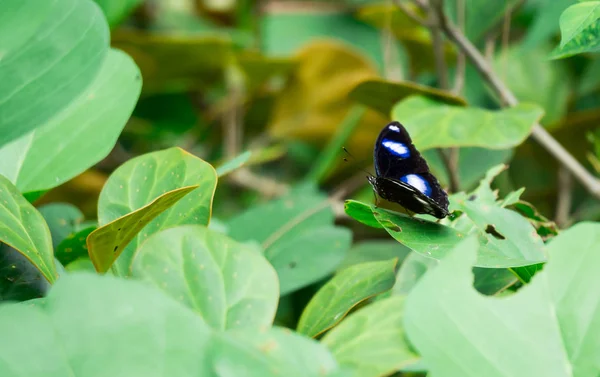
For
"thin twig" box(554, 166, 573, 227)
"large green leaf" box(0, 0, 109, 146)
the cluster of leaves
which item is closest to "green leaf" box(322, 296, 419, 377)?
the cluster of leaves

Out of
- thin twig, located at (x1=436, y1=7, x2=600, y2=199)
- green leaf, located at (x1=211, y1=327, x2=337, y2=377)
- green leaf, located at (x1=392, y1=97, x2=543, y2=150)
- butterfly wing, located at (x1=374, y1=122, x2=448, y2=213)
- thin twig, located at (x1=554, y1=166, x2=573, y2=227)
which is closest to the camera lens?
green leaf, located at (x1=211, y1=327, x2=337, y2=377)

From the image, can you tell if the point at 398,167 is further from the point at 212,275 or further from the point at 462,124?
the point at 212,275

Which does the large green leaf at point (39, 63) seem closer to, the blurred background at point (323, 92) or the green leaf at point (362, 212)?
the green leaf at point (362, 212)

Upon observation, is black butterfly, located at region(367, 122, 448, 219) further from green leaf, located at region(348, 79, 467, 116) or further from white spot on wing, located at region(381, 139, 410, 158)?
green leaf, located at region(348, 79, 467, 116)

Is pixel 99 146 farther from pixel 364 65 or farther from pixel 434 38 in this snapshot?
pixel 364 65

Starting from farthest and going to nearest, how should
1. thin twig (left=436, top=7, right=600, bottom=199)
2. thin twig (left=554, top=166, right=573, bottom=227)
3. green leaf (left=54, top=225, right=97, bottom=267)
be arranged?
thin twig (left=554, top=166, right=573, bottom=227) < thin twig (left=436, top=7, right=600, bottom=199) < green leaf (left=54, top=225, right=97, bottom=267)

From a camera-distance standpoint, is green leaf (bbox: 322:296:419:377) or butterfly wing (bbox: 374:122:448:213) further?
butterfly wing (bbox: 374:122:448:213)

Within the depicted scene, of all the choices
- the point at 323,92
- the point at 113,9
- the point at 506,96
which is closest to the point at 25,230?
the point at 506,96
